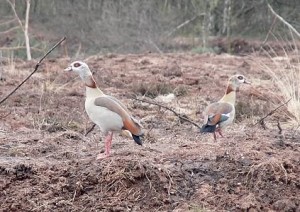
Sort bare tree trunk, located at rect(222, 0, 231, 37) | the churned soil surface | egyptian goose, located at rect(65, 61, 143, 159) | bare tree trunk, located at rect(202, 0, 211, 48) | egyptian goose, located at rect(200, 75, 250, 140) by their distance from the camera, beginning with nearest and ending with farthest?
the churned soil surface → egyptian goose, located at rect(65, 61, 143, 159) → egyptian goose, located at rect(200, 75, 250, 140) → bare tree trunk, located at rect(202, 0, 211, 48) → bare tree trunk, located at rect(222, 0, 231, 37)

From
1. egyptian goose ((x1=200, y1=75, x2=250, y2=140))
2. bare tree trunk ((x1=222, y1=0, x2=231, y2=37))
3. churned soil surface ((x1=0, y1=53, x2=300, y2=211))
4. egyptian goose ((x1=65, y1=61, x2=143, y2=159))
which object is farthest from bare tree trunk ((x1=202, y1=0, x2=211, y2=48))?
egyptian goose ((x1=65, y1=61, x2=143, y2=159))

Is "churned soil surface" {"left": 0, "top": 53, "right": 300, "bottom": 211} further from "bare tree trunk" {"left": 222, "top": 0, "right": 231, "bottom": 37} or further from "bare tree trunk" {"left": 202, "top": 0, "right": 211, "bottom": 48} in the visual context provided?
"bare tree trunk" {"left": 222, "top": 0, "right": 231, "bottom": 37}

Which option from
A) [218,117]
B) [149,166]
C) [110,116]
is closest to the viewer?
[149,166]

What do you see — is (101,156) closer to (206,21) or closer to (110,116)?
(110,116)

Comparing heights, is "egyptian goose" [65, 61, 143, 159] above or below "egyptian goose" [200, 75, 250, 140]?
above

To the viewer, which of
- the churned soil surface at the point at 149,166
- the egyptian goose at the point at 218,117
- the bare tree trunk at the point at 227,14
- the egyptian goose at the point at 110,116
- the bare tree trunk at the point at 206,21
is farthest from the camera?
the bare tree trunk at the point at 227,14

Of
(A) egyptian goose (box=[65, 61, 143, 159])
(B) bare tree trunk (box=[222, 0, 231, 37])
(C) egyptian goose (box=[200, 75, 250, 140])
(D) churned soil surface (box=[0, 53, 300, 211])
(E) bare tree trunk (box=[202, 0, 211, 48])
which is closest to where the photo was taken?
(D) churned soil surface (box=[0, 53, 300, 211])

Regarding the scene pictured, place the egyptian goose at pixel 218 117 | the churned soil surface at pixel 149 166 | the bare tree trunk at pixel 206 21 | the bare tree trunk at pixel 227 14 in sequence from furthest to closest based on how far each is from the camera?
the bare tree trunk at pixel 227 14
the bare tree trunk at pixel 206 21
the egyptian goose at pixel 218 117
the churned soil surface at pixel 149 166

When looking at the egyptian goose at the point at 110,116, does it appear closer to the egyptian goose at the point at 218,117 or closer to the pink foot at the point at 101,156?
the pink foot at the point at 101,156

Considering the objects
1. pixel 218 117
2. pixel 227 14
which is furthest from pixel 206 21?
pixel 218 117

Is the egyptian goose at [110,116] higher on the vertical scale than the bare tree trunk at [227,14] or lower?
higher

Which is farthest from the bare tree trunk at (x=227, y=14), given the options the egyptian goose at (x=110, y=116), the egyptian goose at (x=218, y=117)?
the egyptian goose at (x=110, y=116)

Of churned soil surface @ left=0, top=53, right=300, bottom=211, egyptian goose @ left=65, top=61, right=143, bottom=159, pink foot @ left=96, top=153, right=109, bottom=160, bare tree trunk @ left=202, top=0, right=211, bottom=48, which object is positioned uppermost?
egyptian goose @ left=65, top=61, right=143, bottom=159

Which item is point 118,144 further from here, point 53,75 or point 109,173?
point 53,75
